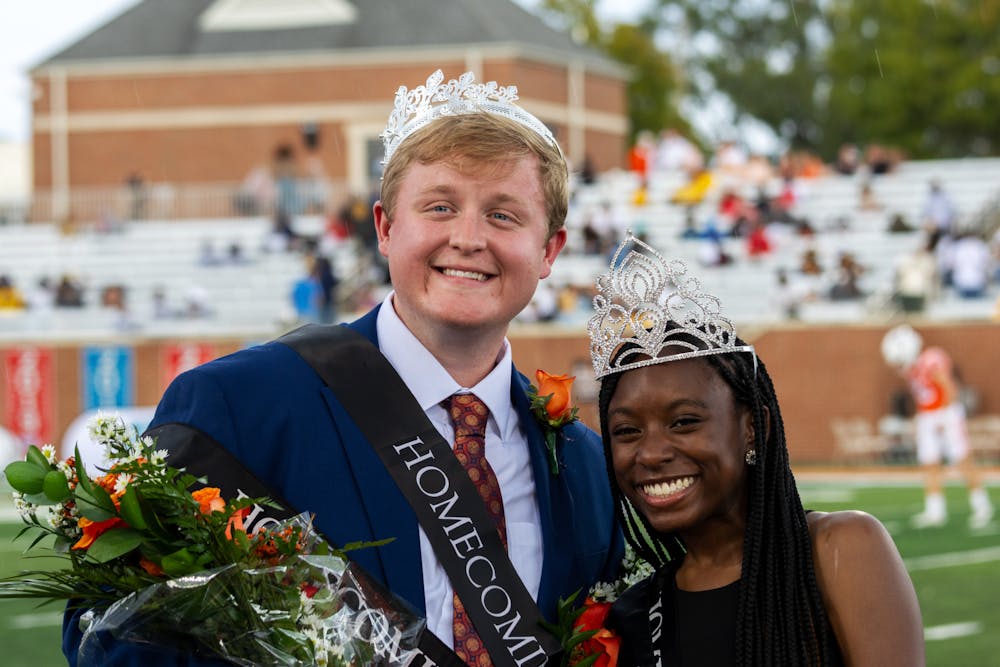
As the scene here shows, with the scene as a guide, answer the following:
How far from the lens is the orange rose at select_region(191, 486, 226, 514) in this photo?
97.6 inches

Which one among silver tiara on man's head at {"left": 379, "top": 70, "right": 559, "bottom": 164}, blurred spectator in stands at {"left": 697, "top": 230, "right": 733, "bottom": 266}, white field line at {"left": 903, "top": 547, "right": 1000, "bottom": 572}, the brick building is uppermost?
the brick building

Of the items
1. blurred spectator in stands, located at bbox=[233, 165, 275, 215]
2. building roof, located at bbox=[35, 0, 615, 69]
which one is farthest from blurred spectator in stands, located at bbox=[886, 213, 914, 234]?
building roof, located at bbox=[35, 0, 615, 69]

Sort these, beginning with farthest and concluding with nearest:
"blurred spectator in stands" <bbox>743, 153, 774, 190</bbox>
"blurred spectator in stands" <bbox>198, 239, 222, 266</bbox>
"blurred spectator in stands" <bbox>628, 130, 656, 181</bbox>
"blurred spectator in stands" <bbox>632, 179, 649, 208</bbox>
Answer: "blurred spectator in stands" <bbox>628, 130, 656, 181</bbox>, "blurred spectator in stands" <bbox>198, 239, 222, 266</bbox>, "blurred spectator in stands" <bbox>632, 179, 649, 208</bbox>, "blurred spectator in stands" <bbox>743, 153, 774, 190</bbox>

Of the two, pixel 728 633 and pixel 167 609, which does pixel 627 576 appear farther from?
pixel 167 609

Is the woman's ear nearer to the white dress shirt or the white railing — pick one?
the white dress shirt

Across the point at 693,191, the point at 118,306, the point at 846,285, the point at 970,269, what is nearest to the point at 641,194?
the point at 693,191

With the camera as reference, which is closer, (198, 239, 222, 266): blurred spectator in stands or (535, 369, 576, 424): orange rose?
(535, 369, 576, 424): orange rose

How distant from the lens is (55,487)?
249 centimetres

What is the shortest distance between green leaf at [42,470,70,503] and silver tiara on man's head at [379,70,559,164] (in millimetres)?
961

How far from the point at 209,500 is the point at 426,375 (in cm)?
66

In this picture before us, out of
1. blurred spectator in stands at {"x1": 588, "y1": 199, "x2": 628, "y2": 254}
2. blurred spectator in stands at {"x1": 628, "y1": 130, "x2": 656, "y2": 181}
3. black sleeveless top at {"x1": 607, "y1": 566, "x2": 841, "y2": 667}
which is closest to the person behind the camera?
black sleeveless top at {"x1": 607, "y1": 566, "x2": 841, "y2": 667}

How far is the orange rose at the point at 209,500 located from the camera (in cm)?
248

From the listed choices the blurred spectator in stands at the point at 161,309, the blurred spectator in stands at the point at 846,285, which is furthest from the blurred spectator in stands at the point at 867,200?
the blurred spectator in stands at the point at 161,309

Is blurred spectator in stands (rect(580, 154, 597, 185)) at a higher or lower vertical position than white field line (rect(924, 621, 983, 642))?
higher
